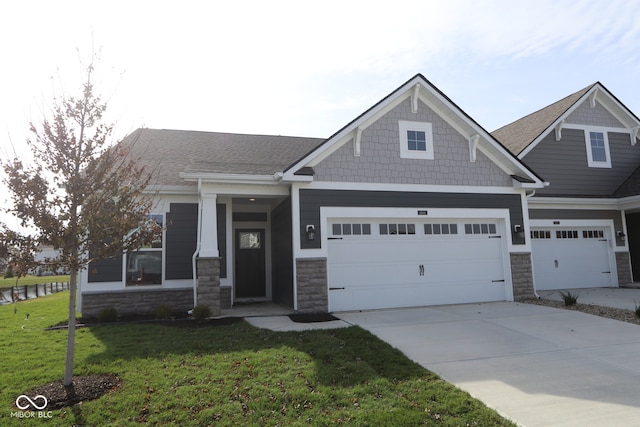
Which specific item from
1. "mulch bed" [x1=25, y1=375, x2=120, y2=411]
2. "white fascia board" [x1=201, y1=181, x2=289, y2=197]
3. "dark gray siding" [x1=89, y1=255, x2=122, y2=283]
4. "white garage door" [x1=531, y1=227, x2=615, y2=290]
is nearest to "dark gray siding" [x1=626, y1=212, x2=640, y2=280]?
"white garage door" [x1=531, y1=227, x2=615, y2=290]

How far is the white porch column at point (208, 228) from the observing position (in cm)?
988

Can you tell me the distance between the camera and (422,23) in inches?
308

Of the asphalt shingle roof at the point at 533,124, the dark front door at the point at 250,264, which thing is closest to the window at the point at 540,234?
the asphalt shingle roof at the point at 533,124

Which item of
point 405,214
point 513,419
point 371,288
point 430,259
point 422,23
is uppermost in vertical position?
point 422,23

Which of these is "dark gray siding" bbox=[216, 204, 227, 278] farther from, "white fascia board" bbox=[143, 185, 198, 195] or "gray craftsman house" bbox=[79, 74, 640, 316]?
"white fascia board" bbox=[143, 185, 198, 195]

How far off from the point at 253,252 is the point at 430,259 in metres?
5.64

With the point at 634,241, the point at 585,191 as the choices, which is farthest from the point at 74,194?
the point at 634,241

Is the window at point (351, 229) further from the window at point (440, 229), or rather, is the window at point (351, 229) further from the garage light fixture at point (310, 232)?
the window at point (440, 229)

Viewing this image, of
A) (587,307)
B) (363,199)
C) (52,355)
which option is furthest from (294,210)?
(587,307)

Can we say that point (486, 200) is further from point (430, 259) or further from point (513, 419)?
point (513, 419)

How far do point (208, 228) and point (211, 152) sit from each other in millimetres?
4127

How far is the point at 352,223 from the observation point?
10656 millimetres

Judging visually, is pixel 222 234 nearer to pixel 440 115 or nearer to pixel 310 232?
pixel 310 232

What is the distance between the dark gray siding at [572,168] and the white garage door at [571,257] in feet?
4.71
